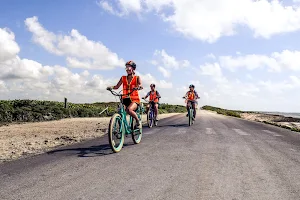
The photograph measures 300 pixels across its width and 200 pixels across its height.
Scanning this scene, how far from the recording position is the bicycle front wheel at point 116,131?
700cm

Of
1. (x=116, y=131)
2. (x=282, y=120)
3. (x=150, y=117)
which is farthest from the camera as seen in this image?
(x=282, y=120)

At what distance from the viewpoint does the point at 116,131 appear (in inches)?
290

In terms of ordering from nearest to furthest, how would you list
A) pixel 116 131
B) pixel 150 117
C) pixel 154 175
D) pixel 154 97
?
1. pixel 154 175
2. pixel 116 131
3. pixel 150 117
4. pixel 154 97

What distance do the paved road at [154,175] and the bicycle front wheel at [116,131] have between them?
0.76 feet

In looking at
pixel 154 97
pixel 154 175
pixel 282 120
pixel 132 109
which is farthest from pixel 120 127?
pixel 282 120

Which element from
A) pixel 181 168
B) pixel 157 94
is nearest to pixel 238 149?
pixel 181 168

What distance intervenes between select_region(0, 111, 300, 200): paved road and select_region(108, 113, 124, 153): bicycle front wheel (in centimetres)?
23

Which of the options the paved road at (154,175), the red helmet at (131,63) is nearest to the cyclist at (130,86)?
the red helmet at (131,63)

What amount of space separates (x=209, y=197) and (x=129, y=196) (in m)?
1.10

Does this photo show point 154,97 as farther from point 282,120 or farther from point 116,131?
point 282,120

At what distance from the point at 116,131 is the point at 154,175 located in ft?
8.66

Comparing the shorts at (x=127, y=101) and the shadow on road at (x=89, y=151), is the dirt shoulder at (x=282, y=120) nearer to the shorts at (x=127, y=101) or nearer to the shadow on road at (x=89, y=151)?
the shorts at (x=127, y=101)

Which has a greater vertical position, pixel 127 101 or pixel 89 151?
pixel 127 101

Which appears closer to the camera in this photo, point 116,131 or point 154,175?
point 154,175
